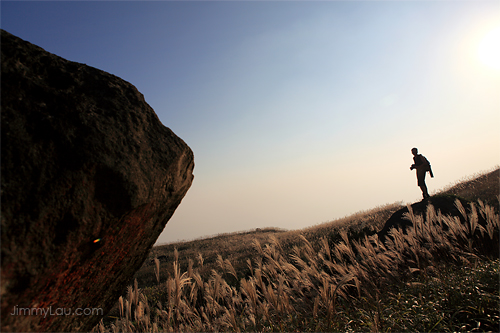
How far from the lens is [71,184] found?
1.82 metres

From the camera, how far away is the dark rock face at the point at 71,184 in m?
1.60

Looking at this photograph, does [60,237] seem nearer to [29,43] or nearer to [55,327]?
[55,327]

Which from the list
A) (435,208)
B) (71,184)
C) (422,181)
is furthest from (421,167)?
(71,184)

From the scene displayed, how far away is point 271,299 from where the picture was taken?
2.61m

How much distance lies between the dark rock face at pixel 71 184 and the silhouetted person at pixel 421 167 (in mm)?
11584

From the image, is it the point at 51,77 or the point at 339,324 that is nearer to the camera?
the point at 51,77

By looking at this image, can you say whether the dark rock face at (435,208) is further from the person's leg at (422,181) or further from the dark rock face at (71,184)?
the dark rock face at (71,184)

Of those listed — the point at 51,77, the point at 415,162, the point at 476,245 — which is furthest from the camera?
the point at 415,162

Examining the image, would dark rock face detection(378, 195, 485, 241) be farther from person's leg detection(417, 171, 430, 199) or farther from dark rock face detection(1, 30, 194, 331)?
dark rock face detection(1, 30, 194, 331)

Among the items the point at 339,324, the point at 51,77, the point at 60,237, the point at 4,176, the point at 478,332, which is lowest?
the point at 478,332

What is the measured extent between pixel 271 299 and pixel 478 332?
6.82 feet

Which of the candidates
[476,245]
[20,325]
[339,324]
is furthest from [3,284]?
[476,245]

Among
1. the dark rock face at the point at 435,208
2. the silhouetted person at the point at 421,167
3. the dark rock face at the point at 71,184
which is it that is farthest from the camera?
the silhouetted person at the point at 421,167

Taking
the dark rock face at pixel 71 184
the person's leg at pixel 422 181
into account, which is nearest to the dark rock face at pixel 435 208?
the person's leg at pixel 422 181
